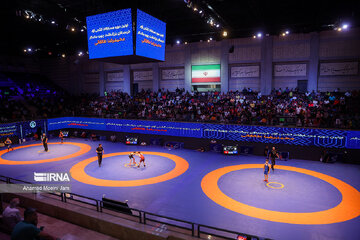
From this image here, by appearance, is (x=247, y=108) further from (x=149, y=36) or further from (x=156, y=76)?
(x=156, y=76)

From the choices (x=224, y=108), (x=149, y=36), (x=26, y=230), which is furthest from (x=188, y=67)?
(x=26, y=230)

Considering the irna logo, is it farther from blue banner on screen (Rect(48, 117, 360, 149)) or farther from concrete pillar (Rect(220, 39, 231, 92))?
concrete pillar (Rect(220, 39, 231, 92))

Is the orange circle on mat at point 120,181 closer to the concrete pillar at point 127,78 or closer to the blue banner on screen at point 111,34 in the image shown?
the blue banner on screen at point 111,34

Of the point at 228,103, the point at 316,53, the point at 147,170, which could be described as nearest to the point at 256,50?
the point at 316,53

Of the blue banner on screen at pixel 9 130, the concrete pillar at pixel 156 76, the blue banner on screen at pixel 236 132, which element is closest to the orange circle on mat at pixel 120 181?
the blue banner on screen at pixel 236 132

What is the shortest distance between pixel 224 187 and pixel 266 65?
839 inches

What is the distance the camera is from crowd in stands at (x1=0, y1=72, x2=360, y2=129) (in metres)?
19.6

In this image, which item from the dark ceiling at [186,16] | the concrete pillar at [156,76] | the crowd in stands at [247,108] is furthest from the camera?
the concrete pillar at [156,76]

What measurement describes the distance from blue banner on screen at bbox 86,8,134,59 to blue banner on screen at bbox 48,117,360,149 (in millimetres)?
9181

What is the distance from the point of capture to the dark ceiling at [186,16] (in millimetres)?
19500

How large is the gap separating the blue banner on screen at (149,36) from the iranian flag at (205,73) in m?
14.9

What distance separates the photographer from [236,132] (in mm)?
20078

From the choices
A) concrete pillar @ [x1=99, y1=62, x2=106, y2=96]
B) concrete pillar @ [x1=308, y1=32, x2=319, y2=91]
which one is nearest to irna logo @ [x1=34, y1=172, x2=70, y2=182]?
concrete pillar @ [x1=99, y1=62, x2=106, y2=96]

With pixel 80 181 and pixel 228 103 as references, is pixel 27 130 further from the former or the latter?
pixel 228 103
